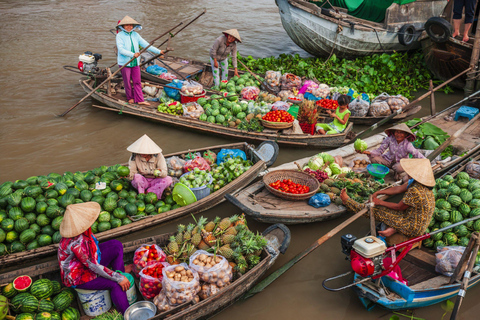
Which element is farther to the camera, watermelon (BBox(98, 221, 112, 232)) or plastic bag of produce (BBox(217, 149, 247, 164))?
plastic bag of produce (BBox(217, 149, 247, 164))

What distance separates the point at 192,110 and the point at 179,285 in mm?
4484

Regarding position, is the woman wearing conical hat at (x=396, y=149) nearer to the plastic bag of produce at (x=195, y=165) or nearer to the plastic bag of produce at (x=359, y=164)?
the plastic bag of produce at (x=359, y=164)

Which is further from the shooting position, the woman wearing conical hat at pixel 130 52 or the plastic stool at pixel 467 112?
the woman wearing conical hat at pixel 130 52

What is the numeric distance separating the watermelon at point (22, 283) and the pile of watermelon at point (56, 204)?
29.4 inches

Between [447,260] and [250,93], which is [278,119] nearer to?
[250,93]

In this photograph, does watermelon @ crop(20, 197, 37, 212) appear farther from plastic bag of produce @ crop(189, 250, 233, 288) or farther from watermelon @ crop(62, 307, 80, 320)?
plastic bag of produce @ crop(189, 250, 233, 288)

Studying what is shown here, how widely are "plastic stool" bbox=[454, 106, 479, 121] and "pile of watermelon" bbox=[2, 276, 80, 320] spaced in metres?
6.94

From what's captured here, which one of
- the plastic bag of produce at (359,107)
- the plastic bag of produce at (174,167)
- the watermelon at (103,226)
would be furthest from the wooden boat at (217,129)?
the watermelon at (103,226)

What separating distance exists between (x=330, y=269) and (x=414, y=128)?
3.54m

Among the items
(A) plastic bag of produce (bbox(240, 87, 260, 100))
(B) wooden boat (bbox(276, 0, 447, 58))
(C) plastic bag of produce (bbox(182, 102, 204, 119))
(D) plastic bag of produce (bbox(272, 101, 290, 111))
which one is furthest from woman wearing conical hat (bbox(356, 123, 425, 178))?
(B) wooden boat (bbox(276, 0, 447, 58))

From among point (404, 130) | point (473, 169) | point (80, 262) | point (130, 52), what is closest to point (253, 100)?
point (130, 52)

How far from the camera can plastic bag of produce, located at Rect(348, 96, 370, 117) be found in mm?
7551

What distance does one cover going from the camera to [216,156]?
589 cm

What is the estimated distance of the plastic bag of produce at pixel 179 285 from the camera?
3318 millimetres
